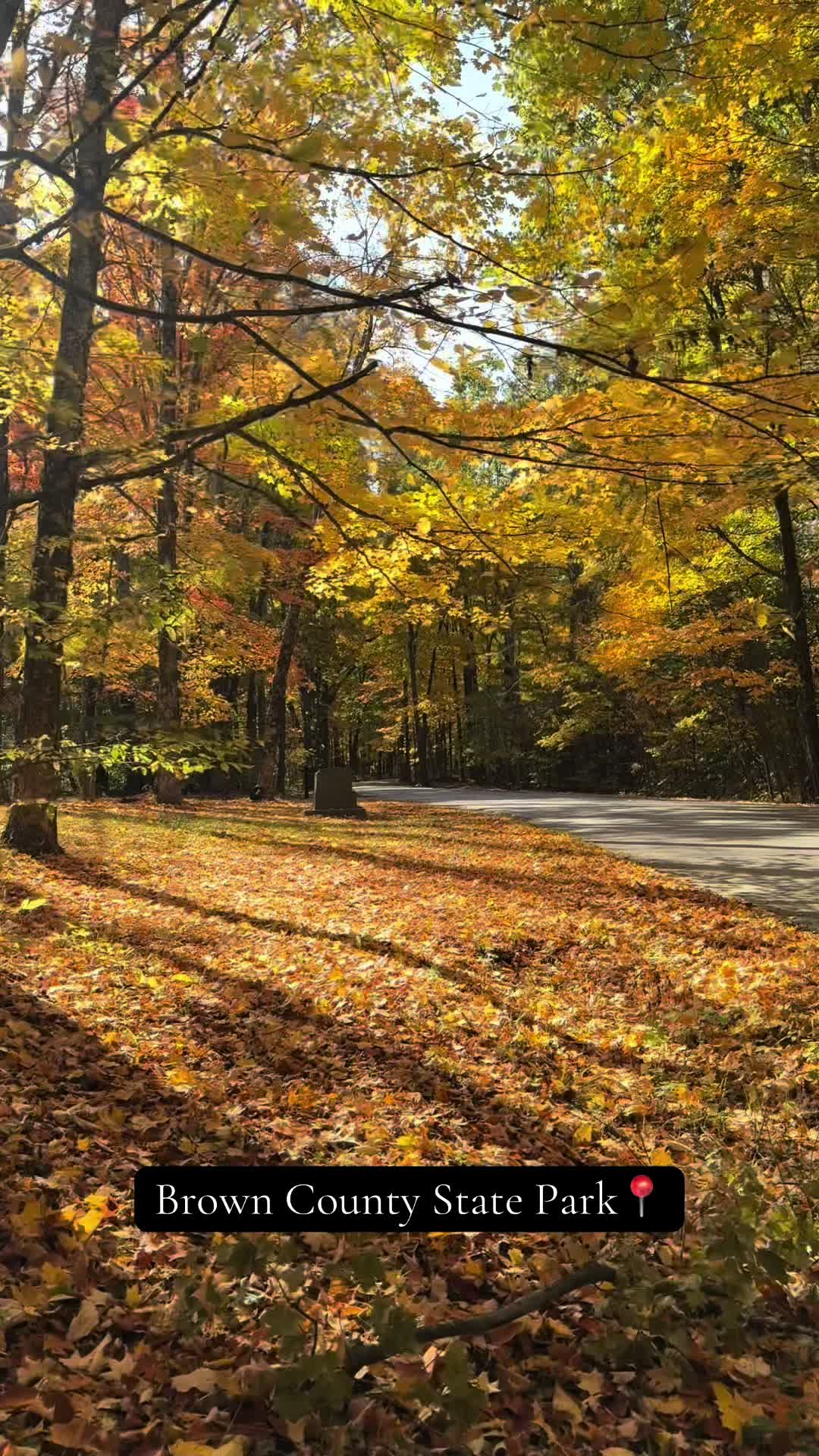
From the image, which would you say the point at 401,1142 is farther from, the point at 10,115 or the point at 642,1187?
the point at 10,115

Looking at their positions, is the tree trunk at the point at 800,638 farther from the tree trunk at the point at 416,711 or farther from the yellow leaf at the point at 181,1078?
the tree trunk at the point at 416,711

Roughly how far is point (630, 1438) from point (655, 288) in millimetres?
3066

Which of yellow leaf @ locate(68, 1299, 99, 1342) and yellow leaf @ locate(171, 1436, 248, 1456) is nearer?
yellow leaf @ locate(171, 1436, 248, 1456)

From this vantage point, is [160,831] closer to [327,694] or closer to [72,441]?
[72,441]

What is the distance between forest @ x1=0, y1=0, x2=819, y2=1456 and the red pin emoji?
0.15 meters

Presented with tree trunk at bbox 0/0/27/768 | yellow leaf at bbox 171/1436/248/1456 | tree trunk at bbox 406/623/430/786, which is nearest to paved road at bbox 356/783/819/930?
yellow leaf at bbox 171/1436/248/1456

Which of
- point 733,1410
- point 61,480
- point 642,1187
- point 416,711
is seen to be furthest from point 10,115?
point 416,711

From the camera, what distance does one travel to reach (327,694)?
35156 mm

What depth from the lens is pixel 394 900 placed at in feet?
26.5

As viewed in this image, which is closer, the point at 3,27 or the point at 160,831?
the point at 3,27

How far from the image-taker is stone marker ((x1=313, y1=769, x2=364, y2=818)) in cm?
1667

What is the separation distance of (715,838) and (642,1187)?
847cm

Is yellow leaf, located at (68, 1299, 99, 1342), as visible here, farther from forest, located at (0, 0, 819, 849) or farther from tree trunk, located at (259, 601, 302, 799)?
tree trunk, located at (259, 601, 302, 799)

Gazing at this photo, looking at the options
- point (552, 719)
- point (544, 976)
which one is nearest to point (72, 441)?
point (544, 976)
